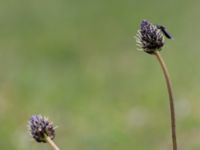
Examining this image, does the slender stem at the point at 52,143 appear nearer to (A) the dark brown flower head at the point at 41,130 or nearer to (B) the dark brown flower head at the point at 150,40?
(A) the dark brown flower head at the point at 41,130

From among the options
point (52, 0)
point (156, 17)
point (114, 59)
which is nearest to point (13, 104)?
point (114, 59)

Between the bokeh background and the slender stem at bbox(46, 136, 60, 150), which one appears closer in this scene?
the slender stem at bbox(46, 136, 60, 150)

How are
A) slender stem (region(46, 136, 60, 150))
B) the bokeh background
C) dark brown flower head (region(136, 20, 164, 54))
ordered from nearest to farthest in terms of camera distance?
slender stem (region(46, 136, 60, 150))
dark brown flower head (region(136, 20, 164, 54))
the bokeh background

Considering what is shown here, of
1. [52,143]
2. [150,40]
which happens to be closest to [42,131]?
[52,143]

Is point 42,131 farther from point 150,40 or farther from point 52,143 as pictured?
point 150,40

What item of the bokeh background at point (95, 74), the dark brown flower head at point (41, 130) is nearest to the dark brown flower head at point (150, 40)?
the dark brown flower head at point (41, 130)

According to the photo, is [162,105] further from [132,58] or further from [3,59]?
[3,59]

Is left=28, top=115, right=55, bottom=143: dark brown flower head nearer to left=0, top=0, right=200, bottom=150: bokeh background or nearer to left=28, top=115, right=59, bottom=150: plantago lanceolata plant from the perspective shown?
left=28, top=115, right=59, bottom=150: plantago lanceolata plant

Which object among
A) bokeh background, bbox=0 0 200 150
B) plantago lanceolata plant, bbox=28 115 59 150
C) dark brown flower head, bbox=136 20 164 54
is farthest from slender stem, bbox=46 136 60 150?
bokeh background, bbox=0 0 200 150
